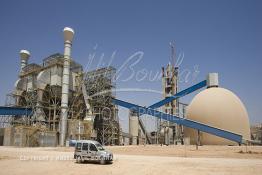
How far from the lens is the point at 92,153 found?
18.5 m

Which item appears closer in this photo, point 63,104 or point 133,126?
point 63,104

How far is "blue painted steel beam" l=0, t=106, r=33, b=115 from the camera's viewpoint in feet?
179

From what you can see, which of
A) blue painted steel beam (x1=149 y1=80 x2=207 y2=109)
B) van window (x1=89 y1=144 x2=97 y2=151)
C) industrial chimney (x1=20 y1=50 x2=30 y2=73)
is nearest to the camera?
van window (x1=89 y1=144 x2=97 y2=151)

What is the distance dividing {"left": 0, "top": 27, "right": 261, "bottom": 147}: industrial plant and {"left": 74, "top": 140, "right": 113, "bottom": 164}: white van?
97.6ft

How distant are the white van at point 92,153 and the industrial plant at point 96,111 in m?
29.7

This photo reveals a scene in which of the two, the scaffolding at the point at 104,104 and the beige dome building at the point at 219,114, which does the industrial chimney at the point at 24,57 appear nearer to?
the scaffolding at the point at 104,104

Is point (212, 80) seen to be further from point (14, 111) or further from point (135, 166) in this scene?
point (135, 166)

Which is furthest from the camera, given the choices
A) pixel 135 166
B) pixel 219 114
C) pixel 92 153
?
pixel 219 114

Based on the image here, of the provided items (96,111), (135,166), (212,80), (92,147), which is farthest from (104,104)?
(135,166)

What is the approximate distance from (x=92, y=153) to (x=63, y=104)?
35.9 metres

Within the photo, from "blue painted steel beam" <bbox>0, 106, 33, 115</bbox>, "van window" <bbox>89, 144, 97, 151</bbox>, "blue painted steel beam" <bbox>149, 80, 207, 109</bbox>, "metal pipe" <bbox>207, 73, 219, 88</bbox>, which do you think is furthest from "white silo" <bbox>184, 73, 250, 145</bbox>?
"blue painted steel beam" <bbox>0, 106, 33, 115</bbox>

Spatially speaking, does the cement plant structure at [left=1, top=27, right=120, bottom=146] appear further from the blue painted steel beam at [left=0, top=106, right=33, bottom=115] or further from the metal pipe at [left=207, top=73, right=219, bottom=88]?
the metal pipe at [left=207, top=73, right=219, bottom=88]

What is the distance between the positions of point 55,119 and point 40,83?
8617 millimetres

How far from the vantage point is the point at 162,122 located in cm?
6097
